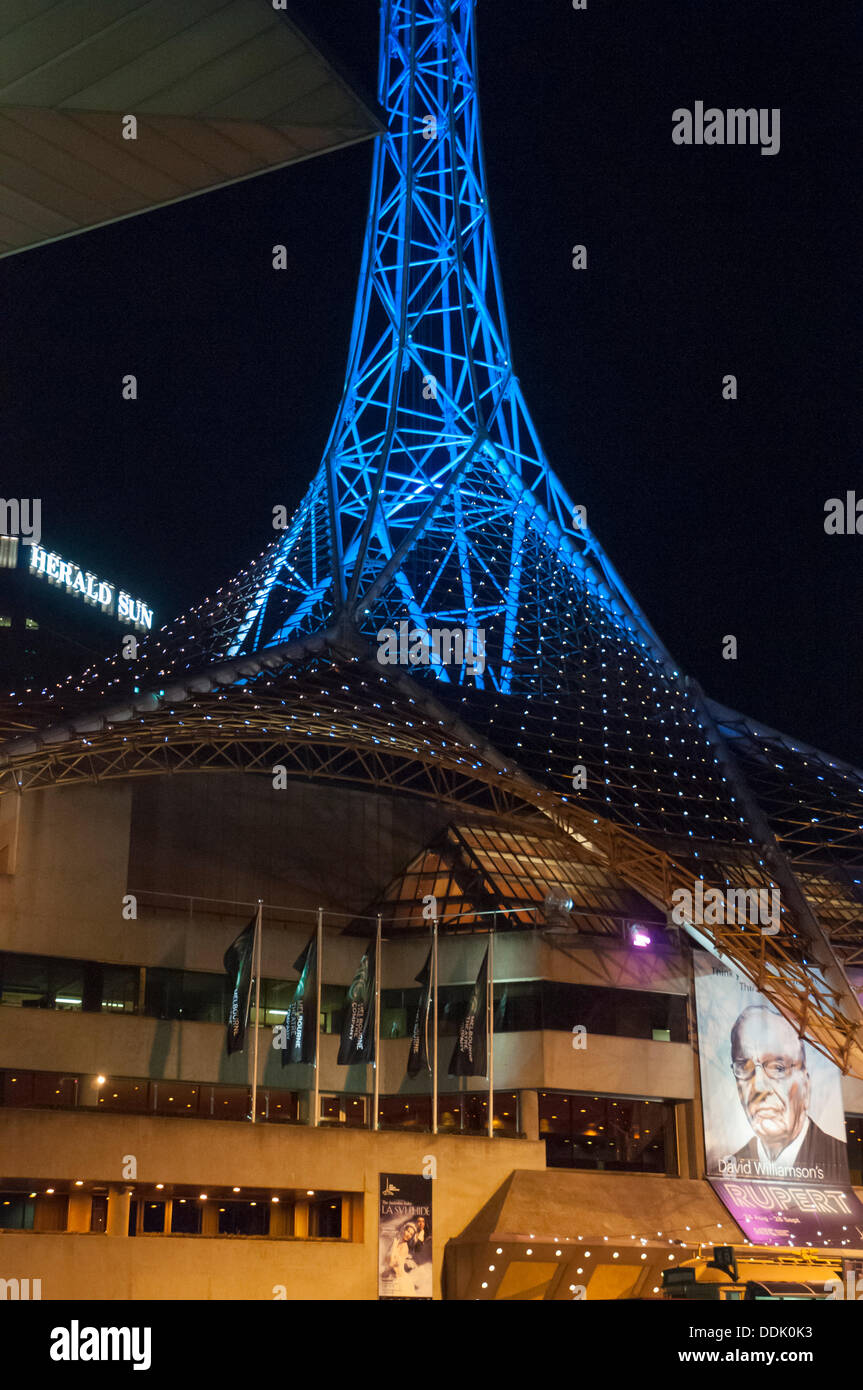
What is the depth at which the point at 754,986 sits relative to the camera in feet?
169

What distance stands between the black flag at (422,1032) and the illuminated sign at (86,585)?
68.0 metres

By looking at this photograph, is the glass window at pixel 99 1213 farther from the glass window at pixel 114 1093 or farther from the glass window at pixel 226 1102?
the glass window at pixel 226 1102

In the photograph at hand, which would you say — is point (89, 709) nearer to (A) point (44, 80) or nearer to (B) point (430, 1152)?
(B) point (430, 1152)

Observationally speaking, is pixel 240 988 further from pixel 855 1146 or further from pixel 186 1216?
pixel 855 1146

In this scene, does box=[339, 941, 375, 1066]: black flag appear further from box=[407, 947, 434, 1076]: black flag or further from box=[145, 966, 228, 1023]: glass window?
box=[145, 966, 228, 1023]: glass window

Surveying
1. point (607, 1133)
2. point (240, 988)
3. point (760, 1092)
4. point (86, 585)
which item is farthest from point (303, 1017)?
point (86, 585)

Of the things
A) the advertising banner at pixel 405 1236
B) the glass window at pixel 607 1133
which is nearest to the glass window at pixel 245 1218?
the advertising banner at pixel 405 1236

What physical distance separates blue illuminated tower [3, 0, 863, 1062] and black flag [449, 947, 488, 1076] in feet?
19.9

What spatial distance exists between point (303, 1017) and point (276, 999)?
806 centimetres

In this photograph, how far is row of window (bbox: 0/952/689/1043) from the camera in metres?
49.8

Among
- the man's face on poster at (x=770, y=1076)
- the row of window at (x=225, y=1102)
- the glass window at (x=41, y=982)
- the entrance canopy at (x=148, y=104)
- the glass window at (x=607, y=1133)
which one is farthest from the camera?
the man's face on poster at (x=770, y=1076)

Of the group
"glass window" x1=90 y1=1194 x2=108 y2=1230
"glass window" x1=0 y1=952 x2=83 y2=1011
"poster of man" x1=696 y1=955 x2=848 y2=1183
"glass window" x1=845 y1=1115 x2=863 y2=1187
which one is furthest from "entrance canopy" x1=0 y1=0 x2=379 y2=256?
"glass window" x1=845 y1=1115 x2=863 y2=1187

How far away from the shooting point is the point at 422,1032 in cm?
4741

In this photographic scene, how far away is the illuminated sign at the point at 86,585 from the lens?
355 ft
